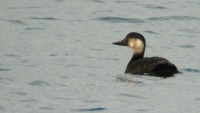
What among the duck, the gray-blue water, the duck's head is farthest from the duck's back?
the duck's head

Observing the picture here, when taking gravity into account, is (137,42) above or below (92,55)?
above

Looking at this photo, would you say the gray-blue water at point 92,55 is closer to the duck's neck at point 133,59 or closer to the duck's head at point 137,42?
the duck's neck at point 133,59

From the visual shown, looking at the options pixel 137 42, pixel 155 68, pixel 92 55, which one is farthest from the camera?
pixel 92 55

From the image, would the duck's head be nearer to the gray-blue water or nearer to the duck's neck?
the duck's neck

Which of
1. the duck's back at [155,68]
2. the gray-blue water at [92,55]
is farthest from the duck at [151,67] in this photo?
the gray-blue water at [92,55]

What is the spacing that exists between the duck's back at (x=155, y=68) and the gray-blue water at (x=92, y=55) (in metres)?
0.15

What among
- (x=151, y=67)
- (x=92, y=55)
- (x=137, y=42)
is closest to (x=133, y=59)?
(x=137, y=42)

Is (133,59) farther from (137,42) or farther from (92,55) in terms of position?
(92,55)

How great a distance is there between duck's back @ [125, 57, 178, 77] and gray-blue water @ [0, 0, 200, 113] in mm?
146

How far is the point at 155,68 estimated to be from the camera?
15.8 meters

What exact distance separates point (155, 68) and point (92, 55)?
2240mm

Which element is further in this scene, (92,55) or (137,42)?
(92,55)

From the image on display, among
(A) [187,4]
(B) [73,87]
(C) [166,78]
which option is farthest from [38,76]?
(A) [187,4]

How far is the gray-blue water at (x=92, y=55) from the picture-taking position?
13625mm
